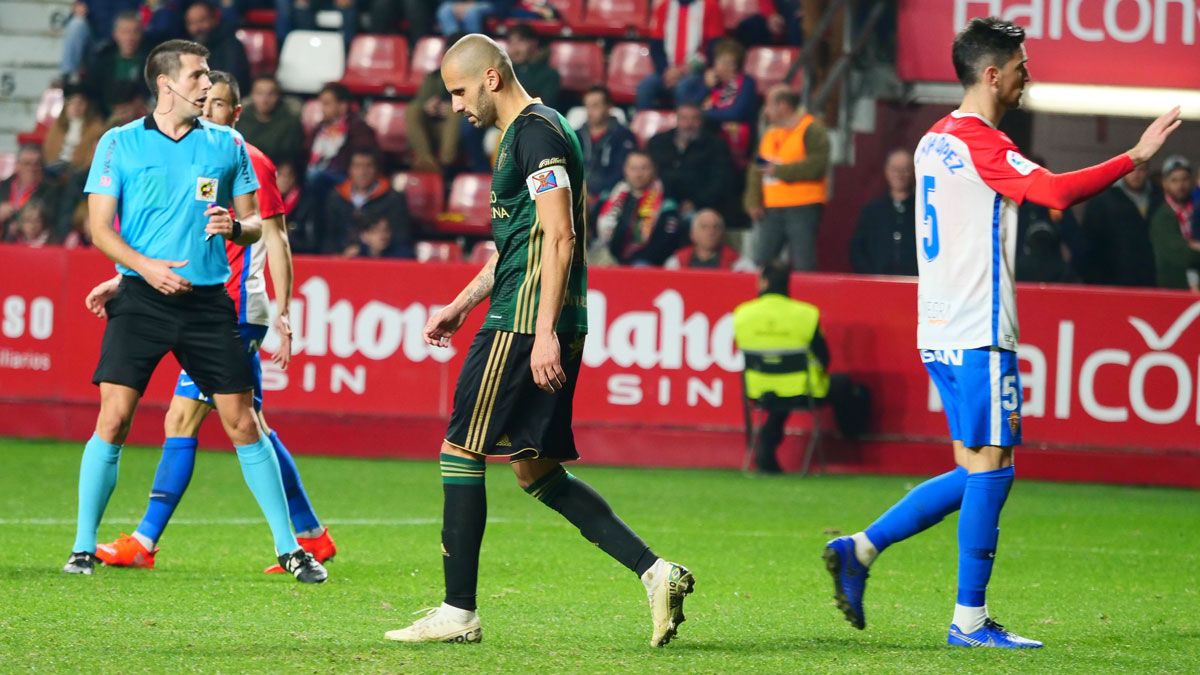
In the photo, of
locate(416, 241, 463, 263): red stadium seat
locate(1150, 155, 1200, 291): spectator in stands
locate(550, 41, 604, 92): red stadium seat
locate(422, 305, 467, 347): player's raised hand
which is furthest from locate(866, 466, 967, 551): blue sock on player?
locate(550, 41, 604, 92): red stadium seat

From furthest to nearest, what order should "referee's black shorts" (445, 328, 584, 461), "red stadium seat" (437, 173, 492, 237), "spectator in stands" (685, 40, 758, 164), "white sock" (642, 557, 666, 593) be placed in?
"red stadium seat" (437, 173, 492, 237), "spectator in stands" (685, 40, 758, 164), "white sock" (642, 557, 666, 593), "referee's black shorts" (445, 328, 584, 461)

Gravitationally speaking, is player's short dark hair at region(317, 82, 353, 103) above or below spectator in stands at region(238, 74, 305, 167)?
above

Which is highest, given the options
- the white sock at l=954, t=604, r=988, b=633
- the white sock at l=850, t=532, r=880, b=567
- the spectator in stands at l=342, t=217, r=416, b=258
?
the spectator in stands at l=342, t=217, r=416, b=258

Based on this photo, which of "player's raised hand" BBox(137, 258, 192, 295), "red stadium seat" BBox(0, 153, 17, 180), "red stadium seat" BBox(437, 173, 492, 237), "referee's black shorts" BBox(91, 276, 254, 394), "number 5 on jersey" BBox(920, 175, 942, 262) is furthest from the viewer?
"red stadium seat" BBox(0, 153, 17, 180)

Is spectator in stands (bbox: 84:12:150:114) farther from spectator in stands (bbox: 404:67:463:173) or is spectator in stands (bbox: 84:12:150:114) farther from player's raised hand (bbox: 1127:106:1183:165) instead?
player's raised hand (bbox: 1127:106:1183:165)

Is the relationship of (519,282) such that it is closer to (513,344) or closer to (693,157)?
(513,344)

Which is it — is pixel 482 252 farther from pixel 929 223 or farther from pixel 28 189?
pixel 929 223

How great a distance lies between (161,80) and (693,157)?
8.58m

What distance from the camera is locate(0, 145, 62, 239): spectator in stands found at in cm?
1667

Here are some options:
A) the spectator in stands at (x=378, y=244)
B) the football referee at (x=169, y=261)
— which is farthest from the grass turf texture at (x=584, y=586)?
the spectator in stands at (x=378, y=244)

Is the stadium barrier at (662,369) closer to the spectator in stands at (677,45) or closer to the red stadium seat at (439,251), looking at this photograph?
the red stadium seat at (439,251)

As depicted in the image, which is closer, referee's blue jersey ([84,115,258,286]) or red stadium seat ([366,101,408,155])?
referee's blue jersey ([84,115,258,286])

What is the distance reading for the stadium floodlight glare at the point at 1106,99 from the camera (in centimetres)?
1600

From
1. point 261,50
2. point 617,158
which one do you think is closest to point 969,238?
point 617,158
